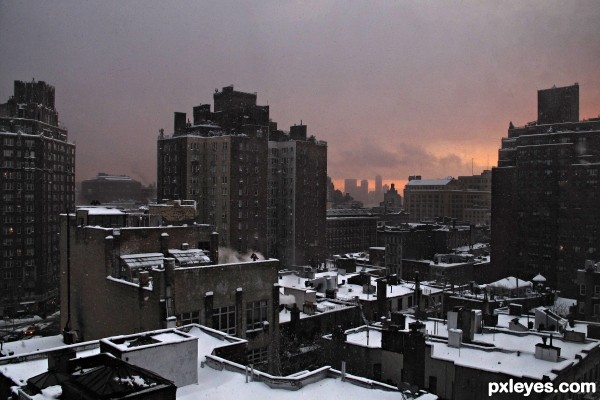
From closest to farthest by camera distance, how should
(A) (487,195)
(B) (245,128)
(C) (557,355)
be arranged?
(C) (557,355) → (B) (245,128) → (A) (487,195)

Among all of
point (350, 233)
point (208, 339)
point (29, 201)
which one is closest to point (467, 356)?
point (208, 339)

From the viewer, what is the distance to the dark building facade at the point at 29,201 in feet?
231

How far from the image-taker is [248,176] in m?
83.6

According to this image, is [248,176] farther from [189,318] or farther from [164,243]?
[189,318]

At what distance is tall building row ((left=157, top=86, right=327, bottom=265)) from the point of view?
8175 centimetres

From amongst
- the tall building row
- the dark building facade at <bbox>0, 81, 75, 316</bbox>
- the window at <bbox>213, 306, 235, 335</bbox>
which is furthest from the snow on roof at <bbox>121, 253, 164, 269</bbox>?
the tall building row

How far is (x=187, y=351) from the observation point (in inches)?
609

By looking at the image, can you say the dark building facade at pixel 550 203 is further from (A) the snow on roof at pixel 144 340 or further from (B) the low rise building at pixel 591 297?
(A) the snow on roof at pixel 144 340

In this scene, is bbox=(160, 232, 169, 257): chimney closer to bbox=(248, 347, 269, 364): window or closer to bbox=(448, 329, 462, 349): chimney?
bbox=(248, 347, 269, 364): window

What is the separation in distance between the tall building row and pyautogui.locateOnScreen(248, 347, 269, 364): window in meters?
55.4

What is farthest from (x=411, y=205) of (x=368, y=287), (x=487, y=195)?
(x=368, y=287)

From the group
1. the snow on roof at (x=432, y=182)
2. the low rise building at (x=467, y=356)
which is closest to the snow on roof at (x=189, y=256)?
the low rise building at (x=467, y=356)

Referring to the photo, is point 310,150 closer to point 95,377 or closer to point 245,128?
point 245,128

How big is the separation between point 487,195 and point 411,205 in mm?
26467
